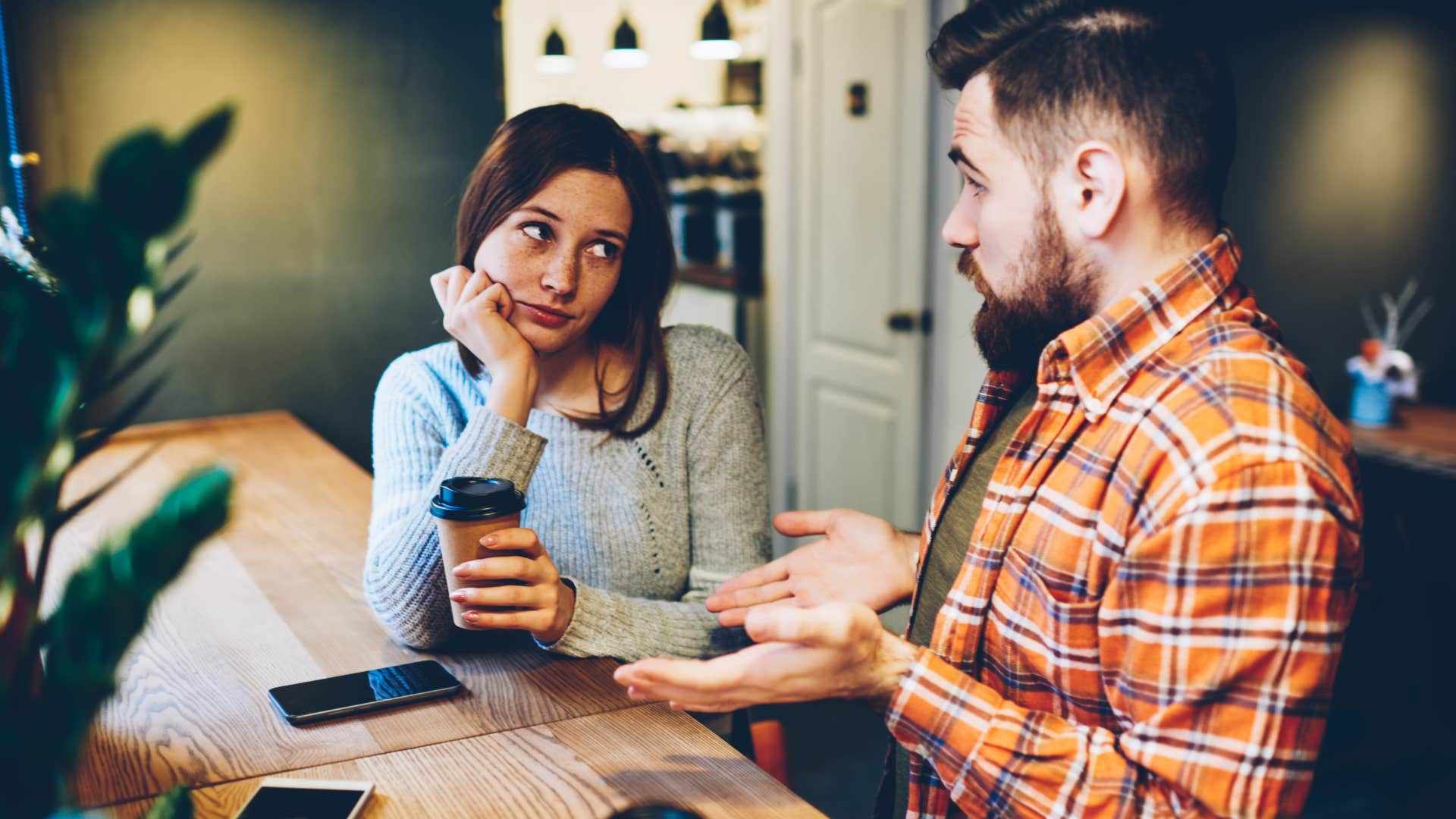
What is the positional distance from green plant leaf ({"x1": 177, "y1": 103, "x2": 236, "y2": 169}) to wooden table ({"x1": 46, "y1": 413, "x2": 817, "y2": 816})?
0.49m

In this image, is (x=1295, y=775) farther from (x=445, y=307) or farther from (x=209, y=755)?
(x=445, y=307)

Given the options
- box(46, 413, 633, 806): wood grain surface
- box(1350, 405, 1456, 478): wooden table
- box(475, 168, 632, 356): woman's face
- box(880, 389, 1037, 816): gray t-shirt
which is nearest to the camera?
box(46, 413, 633, 806): wood grain surface

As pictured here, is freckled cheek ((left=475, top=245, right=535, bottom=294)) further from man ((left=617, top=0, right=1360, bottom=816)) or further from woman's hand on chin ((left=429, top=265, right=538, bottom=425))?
man ((left=617, top=0, right=1360, bottom=816))

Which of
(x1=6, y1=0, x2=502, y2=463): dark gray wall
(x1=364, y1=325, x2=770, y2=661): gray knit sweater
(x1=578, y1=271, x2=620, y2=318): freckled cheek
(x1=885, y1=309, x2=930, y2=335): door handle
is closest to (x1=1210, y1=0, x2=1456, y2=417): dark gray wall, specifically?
A: (x1=885, y1=309, x2=930, y2=335): door handle

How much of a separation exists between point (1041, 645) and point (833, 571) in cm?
40

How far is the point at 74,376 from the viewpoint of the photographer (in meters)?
0.48

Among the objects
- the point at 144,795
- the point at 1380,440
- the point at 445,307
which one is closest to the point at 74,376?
the point at 144,795

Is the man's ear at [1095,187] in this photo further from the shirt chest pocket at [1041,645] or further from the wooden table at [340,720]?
the wooden table at [340,720]

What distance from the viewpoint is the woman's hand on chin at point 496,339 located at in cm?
145

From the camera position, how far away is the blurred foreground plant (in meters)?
0.46

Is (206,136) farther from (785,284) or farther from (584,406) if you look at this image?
(785,284)

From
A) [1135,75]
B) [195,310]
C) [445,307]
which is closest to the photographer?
[1135,75]

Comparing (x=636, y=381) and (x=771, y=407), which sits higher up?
(x=636, y=381)

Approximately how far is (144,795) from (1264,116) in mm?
3723
